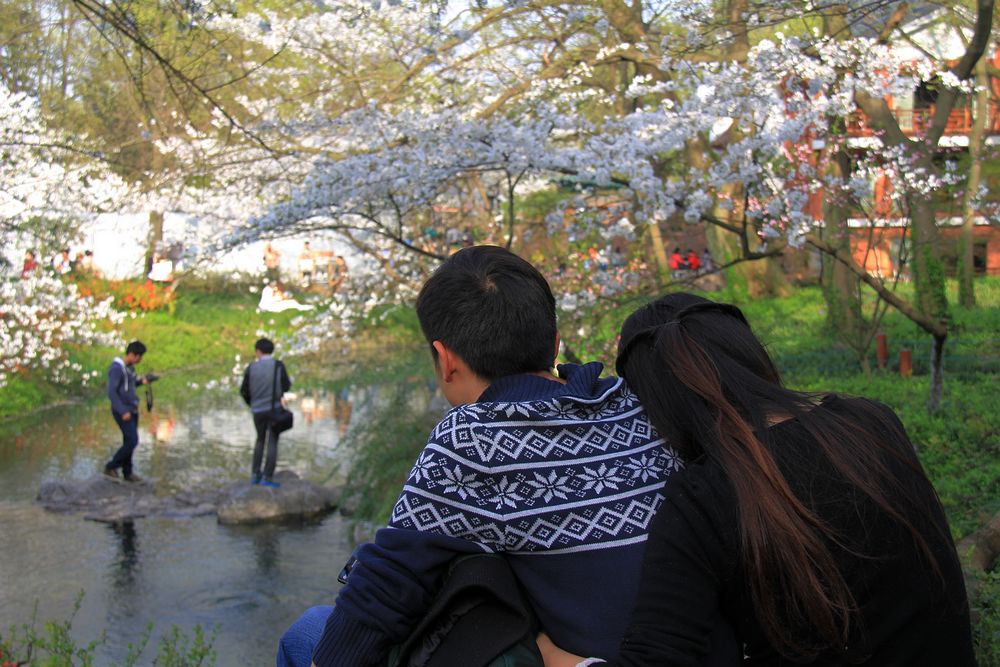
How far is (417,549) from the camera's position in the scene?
1.73m

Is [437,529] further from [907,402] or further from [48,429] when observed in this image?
[48,429]

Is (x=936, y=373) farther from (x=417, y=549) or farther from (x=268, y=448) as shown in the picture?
(x=417, y=549)

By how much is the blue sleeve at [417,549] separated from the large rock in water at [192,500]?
25.2 ft

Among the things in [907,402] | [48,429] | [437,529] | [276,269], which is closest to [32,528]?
[48,429]

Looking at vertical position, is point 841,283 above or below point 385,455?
above

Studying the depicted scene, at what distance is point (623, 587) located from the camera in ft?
5.67

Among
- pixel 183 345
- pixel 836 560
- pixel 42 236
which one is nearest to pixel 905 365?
pixel 836 560

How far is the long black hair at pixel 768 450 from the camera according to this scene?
169 cm

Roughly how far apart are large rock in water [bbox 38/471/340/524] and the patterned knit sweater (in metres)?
7.70

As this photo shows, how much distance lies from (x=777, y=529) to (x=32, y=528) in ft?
28.2

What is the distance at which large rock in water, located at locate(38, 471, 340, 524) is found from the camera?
922cm

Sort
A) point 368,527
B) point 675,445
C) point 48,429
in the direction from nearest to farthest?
point 675,445, point 368,527, point 48,429

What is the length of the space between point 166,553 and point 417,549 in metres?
6.96

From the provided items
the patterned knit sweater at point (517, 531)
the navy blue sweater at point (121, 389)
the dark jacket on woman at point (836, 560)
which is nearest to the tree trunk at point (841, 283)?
the dark jacket on woman at point (836, 560)
